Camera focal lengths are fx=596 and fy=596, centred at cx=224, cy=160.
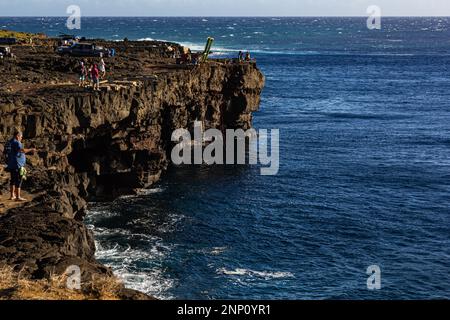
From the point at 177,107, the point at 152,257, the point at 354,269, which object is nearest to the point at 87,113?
the point at 152,257

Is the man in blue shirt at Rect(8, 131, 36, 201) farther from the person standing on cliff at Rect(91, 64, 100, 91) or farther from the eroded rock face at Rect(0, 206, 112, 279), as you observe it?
the person standing on cliff at Rect(91, 64, 100, 91)

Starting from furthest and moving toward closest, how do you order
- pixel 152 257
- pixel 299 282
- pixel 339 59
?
pixel 339 59 < pixel 152 257 < pixel 299 282

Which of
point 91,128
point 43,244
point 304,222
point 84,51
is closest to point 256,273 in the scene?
point 304,222

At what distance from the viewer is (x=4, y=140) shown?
33719 millimetres

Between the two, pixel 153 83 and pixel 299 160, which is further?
pixel 299 160

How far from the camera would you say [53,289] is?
14719 millimetres

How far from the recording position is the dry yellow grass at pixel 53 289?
46.6 feet

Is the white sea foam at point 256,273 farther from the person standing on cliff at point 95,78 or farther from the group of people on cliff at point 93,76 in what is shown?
the group of people on cliff at point 93,76

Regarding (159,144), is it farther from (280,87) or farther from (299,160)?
(280,87)

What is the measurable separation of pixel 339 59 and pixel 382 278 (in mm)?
145576

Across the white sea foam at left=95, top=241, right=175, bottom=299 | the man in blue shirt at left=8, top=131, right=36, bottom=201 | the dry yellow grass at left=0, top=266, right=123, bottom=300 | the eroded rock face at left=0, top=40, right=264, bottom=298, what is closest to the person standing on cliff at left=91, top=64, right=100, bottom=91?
the eroded rock face at left=0, top=40, right=264, bottom=298

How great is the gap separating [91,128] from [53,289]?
28.5 m

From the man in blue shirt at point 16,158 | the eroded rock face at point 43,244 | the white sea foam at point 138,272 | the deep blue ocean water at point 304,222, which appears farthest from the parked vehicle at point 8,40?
the eroded rock face at point 43,244

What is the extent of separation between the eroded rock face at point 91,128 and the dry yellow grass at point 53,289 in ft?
4.08
